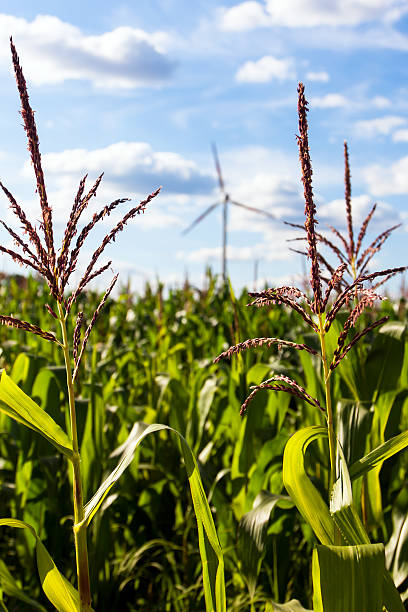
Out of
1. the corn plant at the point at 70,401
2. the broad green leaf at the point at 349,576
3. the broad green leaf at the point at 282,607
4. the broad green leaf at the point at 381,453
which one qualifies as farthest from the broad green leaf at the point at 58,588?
the broad green leaf at the point at 381,453

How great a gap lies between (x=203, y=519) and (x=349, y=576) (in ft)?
1.13

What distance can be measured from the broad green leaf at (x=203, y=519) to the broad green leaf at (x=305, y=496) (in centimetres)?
20

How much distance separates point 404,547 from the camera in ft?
7.31

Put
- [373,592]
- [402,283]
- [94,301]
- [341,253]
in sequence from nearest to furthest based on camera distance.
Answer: [373,592], [341,253], [94,301], [402,283]

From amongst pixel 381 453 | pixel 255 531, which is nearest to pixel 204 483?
pixel 255 531

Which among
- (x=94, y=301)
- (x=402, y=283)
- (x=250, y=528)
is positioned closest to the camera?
(x=250, y=528)

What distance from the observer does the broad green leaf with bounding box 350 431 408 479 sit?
122 centimetres

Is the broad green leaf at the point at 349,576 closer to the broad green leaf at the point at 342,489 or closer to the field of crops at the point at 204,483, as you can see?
the broad green leaf at the point at 342,489

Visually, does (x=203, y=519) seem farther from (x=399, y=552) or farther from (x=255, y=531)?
(x=399, y=552)

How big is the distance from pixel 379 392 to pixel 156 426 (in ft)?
5.06

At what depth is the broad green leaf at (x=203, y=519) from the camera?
4.16 feet

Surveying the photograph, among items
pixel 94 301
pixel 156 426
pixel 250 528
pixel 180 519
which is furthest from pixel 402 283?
pixel 156 426

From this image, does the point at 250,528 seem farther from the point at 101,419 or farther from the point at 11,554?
the point at 11,554

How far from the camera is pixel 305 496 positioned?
1177mm
